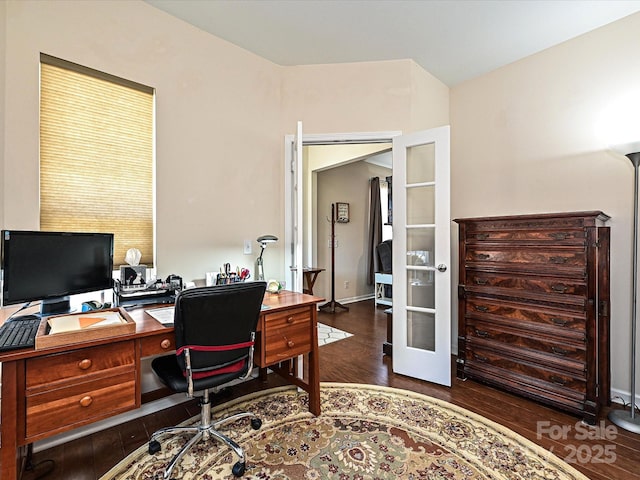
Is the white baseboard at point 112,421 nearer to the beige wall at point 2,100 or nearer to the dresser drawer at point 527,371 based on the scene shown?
the beige wall at point 2,100

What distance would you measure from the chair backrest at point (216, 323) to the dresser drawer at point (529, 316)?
5.89ft

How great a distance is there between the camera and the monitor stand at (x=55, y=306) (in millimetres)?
1611

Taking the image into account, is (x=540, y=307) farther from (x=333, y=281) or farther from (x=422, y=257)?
(x=333, y=281)

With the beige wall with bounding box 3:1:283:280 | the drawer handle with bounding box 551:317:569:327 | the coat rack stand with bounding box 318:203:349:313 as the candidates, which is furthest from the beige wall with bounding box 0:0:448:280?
the coat rack stand with bounding box 318:203:349:313

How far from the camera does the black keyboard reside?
1.15 m

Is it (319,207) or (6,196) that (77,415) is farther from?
(319,207)

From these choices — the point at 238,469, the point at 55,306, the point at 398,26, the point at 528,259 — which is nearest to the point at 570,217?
the point at 528,259

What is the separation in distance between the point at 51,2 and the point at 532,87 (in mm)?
3485

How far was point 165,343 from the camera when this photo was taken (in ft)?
5.00

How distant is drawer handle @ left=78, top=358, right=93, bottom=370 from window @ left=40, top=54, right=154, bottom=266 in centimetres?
90

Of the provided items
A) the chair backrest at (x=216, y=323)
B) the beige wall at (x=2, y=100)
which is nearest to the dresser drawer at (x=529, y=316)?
the chair backrest at (x=216, y=323)

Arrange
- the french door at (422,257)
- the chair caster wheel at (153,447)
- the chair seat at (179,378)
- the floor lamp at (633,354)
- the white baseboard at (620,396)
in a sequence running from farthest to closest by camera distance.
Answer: the french door at (422,257) < the white baseboard at (620,396) < the floor lamp at (633,354) < the chair caster wheel at (153,447) < the chair seat at (179,378)

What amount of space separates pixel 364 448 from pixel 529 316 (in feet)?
4.84

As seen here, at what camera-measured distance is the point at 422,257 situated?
2.71 m
